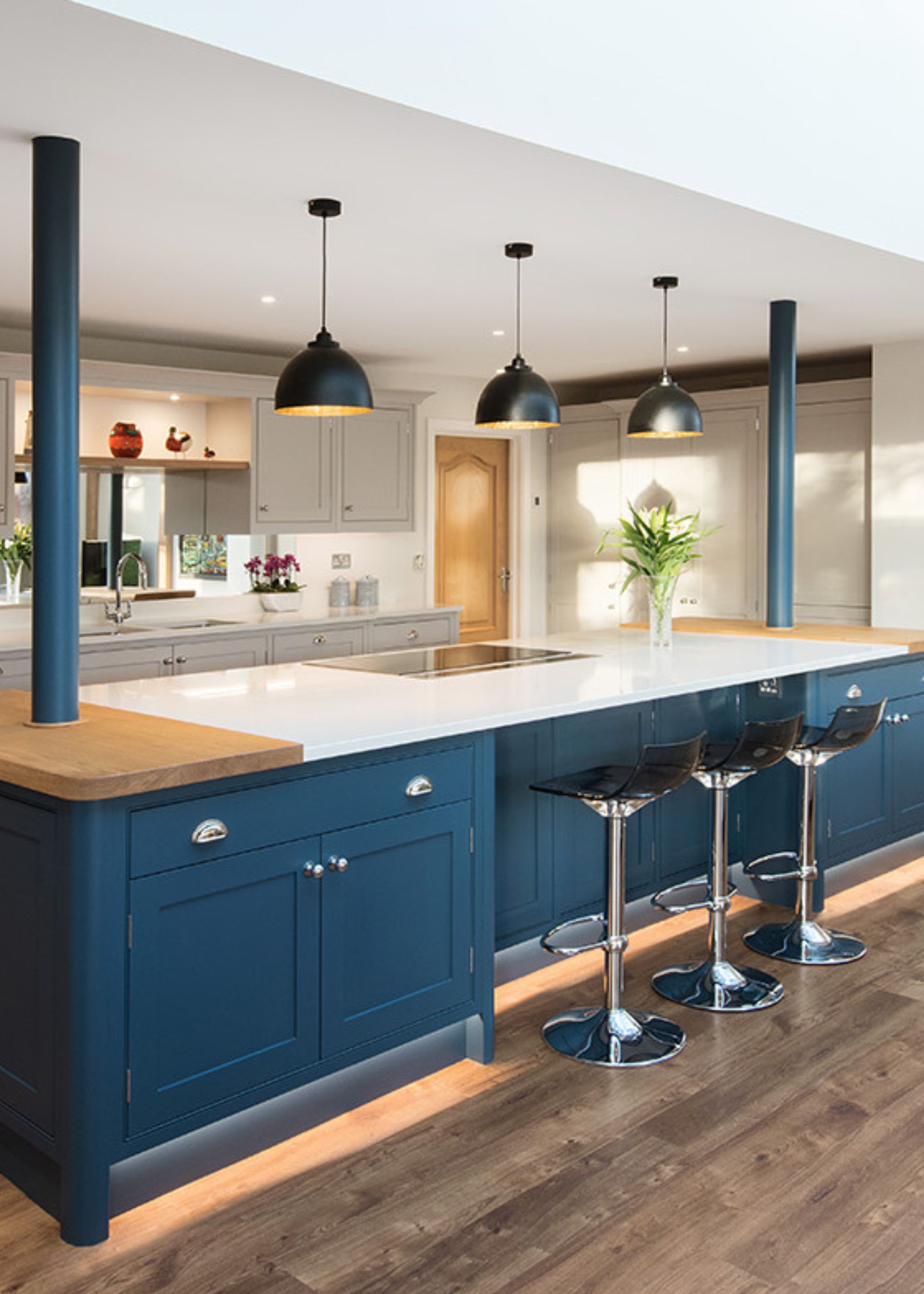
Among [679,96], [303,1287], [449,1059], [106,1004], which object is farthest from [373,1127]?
[679,96]

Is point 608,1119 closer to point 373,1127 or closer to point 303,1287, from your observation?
point 373,1127

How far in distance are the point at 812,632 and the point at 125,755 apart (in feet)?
12.0

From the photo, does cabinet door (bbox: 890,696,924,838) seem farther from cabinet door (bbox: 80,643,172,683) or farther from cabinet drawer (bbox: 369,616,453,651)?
cabinet door (bbox: 80,643,172,683)

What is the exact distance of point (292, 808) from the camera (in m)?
2.79

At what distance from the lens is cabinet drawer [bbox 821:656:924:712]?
15.4 feet

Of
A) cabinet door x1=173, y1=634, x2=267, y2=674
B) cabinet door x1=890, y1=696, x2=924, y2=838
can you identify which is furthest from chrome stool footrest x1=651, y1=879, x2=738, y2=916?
cabinet door x1=173, y1=634, x2=267, y2=674

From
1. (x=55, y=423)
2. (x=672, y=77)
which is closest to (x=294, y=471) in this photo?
(x=672, y=77)

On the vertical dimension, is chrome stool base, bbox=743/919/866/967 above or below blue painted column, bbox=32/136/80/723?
below

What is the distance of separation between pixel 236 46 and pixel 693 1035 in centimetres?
277

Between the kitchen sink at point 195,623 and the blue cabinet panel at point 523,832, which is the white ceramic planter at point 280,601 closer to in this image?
the kitchen sink at point 195,623

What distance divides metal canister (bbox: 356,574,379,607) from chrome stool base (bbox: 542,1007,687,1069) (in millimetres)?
4242

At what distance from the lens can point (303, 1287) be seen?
2320 mm

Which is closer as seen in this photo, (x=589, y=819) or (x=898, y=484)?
(x=589, y=819)

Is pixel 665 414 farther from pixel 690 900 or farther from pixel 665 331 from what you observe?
pixel 690 900
